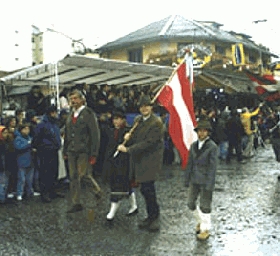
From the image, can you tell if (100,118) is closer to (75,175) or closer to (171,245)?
(75,175)

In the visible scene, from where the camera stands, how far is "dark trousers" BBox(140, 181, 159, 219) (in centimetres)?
730

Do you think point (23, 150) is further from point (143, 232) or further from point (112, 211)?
point (143, 232)

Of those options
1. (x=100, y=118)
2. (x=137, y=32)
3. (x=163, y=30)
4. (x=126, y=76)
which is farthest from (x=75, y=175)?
(x=137, y=32)

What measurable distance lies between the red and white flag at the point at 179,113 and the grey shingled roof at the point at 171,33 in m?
28.1

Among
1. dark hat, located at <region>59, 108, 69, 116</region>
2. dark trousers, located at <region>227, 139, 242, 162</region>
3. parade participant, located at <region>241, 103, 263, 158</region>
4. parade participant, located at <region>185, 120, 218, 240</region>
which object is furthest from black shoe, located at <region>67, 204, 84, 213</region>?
parade participant, located at <region>241, 103, 263, 158</region>

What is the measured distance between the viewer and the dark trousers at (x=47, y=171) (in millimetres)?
9641

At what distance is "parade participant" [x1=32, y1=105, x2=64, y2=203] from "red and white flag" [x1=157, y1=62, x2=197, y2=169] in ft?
8.31

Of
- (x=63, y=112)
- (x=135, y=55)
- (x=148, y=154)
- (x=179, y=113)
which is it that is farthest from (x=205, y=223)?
(x=135, y=55)

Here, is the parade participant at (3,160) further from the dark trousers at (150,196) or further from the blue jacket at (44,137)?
the dark trousers at (150,196)

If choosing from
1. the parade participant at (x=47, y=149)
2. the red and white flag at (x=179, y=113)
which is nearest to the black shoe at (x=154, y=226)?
the red and white flag at (x=179, y=113)

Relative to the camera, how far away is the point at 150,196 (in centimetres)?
735

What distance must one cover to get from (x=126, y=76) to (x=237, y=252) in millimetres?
10160

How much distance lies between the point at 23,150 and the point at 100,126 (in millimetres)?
3033

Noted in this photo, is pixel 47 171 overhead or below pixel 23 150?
below
